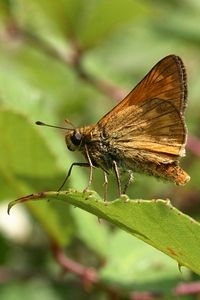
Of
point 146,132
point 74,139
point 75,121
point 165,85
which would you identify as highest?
point 165,85

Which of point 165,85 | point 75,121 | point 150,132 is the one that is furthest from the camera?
point 75,121

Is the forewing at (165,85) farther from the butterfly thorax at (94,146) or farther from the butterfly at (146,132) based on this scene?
the butterfly thorax at (94,146)

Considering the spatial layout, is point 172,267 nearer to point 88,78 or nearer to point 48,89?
point 88,78

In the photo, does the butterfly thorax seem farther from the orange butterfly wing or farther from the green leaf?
the green leaf

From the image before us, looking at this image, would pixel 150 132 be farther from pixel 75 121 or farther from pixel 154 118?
pixel 75 121

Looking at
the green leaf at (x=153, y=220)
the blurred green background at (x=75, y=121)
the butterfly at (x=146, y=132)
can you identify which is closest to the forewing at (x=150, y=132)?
the butterfly at (x=146, y=132)

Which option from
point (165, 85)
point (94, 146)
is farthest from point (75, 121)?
point (165, 85)

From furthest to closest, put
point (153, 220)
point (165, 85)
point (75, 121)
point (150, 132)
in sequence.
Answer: point (75, 121), point (150, 132), point (165, 85), point (153, 220)
